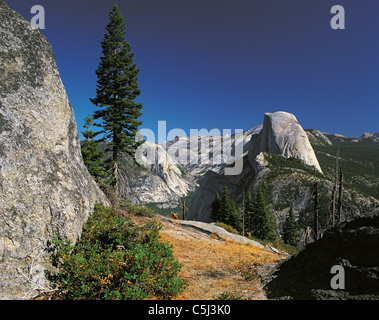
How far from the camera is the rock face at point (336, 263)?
233 inches

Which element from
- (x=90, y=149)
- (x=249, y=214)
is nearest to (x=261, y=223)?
(x=249, y=214)

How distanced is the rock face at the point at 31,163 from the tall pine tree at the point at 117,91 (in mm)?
11105

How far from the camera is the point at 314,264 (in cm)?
728

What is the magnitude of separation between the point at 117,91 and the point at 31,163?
47.5ft

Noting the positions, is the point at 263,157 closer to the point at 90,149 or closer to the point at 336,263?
the point at 90,149

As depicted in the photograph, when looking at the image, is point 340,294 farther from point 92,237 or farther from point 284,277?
point 92,237

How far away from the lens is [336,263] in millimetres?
6656

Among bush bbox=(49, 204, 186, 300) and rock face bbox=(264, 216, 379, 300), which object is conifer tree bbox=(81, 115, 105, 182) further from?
rock face bbox=(264, 216, 379, 300)

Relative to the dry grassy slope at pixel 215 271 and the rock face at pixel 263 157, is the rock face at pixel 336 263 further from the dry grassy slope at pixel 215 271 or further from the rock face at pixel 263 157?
the rock face at pixel 263 157

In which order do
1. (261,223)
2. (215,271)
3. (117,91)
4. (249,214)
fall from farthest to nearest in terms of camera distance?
(249,214), (261,223), (117,91), (215,271)

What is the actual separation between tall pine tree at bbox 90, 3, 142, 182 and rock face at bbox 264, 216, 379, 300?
16.4 metres

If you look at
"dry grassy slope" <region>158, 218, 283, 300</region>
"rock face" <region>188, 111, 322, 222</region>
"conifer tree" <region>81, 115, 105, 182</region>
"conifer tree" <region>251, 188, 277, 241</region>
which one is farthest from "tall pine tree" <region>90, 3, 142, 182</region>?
"rock face" <region>188, 111, 322, 222</region>

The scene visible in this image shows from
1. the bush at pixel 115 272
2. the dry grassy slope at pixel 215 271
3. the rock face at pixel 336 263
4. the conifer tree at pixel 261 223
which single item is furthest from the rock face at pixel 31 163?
the conifer tree at pixel 261 223
